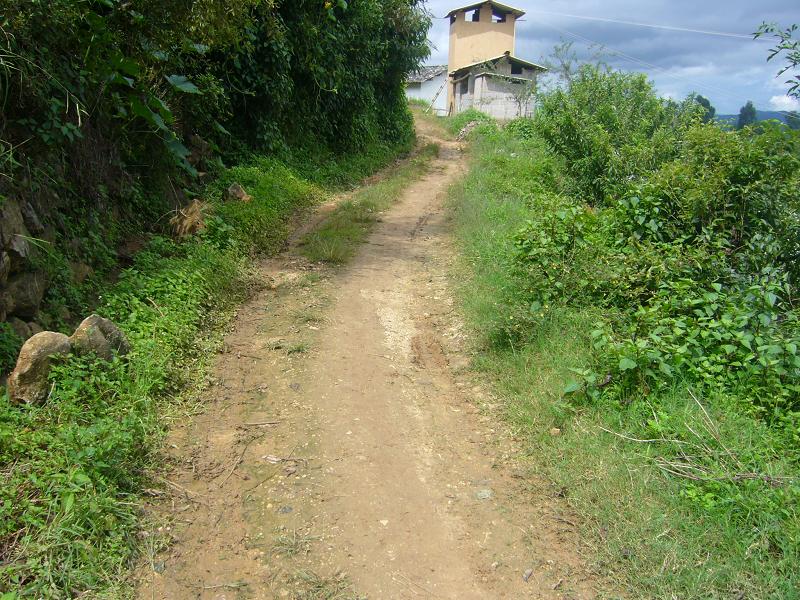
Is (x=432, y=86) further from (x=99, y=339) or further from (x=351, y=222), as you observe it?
(x=99, y=339)

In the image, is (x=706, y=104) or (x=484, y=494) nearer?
(x=484, y=494)

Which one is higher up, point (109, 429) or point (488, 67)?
point (488, 67)

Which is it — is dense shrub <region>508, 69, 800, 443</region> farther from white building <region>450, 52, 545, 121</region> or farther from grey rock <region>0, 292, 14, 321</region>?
white building <region>450, 52, 545, 121</region>

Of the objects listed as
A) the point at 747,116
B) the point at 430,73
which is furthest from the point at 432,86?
the point at 747,116

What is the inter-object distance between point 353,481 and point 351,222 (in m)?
6.36

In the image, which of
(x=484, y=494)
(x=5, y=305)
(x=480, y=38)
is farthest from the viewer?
(x=480, y=38)

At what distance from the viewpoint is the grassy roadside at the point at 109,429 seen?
9.65 ft

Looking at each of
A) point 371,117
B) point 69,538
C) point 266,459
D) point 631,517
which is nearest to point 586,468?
point 631,517

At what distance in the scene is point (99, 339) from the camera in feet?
14.3

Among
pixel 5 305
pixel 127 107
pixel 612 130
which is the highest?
pixel 127 107

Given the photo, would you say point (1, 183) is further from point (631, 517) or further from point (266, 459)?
point (631, 517)

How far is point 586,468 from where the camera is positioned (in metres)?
3.76

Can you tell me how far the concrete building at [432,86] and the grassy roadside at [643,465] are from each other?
3609 centimetres

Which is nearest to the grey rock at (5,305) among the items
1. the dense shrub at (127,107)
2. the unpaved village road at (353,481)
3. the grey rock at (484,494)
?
the dense shrub at (127,107)
